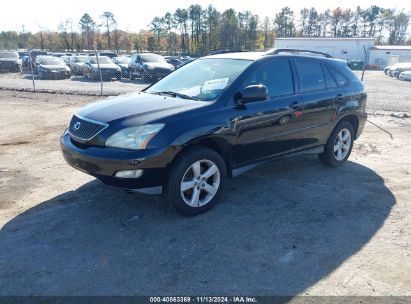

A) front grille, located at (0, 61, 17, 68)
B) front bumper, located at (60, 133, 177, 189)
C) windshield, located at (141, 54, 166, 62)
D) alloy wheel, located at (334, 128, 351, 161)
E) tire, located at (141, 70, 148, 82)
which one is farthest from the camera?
front grille, located at (0, 61, 17, 68)

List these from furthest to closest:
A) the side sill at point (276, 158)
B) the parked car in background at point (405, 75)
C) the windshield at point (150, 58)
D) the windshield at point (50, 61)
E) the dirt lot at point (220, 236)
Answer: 1. the parked car in background at point (405, 75)
2. the windshield at point (50, 61)
3. the windshield at point (150, 58)
4. the side sill at point (276, 158)
5. the dirt lot at point (220, 236)

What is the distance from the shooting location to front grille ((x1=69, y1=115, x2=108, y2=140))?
3.81 metres

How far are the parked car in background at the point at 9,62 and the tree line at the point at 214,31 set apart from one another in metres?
47.0

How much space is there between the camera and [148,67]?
2052 centimetres

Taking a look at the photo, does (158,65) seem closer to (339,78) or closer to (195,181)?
(339,78)

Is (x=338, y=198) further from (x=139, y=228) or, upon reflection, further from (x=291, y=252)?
(x=139, y=228)

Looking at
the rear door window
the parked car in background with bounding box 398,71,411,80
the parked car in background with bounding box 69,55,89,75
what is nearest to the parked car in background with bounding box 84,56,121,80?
the parked car in background with bounding box 69,55,89,75

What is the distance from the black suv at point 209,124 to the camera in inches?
144

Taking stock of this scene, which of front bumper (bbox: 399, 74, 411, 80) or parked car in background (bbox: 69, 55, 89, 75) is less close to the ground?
parked car in background (bbox: 69, 55, 89, 75)

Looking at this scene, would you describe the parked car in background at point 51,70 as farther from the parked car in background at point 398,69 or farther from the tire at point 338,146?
the parked car in background at point 398,69

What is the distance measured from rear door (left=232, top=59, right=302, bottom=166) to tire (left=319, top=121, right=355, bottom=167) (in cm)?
94

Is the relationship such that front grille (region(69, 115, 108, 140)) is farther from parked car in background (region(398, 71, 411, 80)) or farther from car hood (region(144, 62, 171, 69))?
parked car in background (region(398, 71, 411, 80))

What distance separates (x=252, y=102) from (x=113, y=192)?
2.07m

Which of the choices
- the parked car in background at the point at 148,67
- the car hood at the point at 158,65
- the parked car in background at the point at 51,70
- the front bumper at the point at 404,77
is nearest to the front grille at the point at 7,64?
the parked car in background at the point at 51,70
